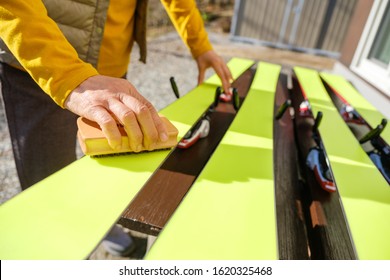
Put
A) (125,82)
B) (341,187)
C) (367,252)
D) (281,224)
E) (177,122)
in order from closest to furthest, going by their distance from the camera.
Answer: (367,252) → (125,82) → (341,187) → (281,224) → (177,122)

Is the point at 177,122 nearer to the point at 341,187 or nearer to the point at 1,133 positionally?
the point at 341,187

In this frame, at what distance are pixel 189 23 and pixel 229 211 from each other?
1.19 metres

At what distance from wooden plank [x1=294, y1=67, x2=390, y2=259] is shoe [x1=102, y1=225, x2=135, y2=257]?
1437mm

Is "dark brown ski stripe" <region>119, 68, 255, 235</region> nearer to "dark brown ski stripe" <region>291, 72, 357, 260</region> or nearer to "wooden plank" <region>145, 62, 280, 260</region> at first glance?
"wooden plank" <region>145, 62, 280, 260</region>

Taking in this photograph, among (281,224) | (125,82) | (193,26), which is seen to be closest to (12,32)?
(125,82)

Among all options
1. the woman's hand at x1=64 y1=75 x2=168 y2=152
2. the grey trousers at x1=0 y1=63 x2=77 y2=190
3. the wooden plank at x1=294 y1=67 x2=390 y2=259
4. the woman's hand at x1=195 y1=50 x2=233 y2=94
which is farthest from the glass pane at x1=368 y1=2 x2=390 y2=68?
the grey trousers at x1=0 y1=63 x2=77 y2=190

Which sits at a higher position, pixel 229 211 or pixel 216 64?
pixel 216 64

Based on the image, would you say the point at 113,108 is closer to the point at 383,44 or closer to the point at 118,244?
the point at 118,244

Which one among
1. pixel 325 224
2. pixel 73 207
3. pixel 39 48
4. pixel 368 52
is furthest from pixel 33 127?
pixel 368 52

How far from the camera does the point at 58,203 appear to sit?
73cm

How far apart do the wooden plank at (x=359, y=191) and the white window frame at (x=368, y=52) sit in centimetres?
124

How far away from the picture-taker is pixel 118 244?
1.87m

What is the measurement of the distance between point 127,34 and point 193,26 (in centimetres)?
41

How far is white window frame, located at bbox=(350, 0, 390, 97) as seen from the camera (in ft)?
7.81
